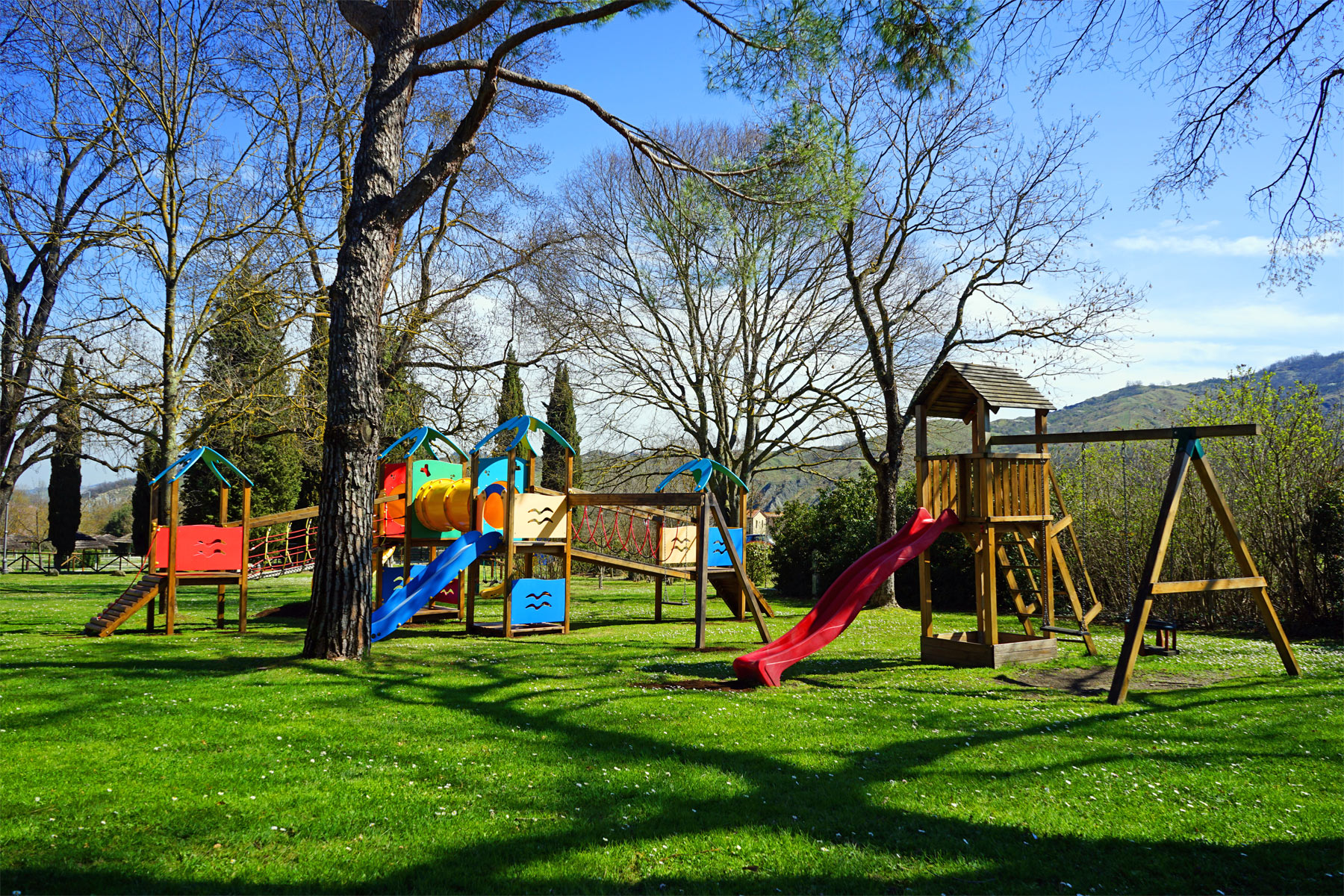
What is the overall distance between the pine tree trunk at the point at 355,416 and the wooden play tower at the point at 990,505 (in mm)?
6819

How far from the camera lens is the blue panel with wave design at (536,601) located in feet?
44.7

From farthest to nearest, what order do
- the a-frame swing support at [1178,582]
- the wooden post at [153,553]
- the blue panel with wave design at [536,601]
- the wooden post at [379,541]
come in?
the wooden post at [379,541] < the blue panel with wave design at [536,601] < the wooden post at [153,553] < the a-frame swing support at [1178,582]

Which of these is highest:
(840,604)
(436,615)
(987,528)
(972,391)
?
(972,391)

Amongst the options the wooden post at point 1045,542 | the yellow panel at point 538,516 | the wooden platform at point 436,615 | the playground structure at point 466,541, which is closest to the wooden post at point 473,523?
the playground structure at point 466,541

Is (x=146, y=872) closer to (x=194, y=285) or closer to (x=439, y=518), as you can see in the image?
(x=439, y=518)

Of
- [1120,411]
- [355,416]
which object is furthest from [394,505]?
[1120,411]

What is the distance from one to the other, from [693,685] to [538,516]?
6.62 m

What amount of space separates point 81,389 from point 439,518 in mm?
9723

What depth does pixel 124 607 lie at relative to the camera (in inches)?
477

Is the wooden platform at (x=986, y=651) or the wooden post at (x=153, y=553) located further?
the wooden post at (x=153, y=553)

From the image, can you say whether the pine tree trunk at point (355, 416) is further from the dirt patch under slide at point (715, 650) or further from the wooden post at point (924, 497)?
the wooden post at point (924, 497)

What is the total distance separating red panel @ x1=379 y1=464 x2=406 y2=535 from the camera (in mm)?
15570

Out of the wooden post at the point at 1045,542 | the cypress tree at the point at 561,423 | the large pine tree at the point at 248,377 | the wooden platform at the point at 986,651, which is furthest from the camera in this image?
the cypress tree at the point at 561,423

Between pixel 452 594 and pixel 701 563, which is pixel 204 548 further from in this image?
pixel 701 563
